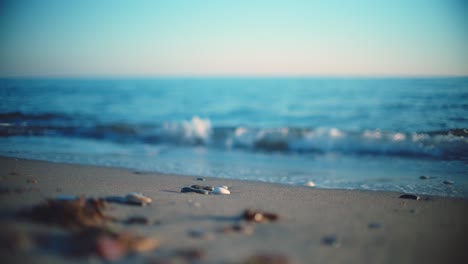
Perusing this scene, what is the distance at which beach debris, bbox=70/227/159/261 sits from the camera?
8.54ft

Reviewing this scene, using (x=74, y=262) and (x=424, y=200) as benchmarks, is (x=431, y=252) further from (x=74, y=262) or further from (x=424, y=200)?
(x=74, y=262)

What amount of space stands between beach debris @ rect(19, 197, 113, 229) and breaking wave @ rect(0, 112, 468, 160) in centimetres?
847

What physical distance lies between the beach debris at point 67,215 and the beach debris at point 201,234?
0.88 m

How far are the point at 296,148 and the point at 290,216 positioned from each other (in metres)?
7.99

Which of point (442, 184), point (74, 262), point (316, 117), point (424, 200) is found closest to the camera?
point (74, 262)

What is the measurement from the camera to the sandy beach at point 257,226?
2738 millimetres

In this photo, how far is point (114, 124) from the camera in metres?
14.6

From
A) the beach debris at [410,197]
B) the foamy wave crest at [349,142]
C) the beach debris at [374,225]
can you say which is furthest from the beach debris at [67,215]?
the foamy wave crest at [349,142]

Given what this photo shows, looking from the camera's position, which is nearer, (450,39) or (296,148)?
(450,39)

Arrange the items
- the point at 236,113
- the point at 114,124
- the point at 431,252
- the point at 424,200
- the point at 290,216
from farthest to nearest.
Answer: the point at 236,113
the point at 114,124
the point at 424,200
the point at 290,216
the point at 431,252

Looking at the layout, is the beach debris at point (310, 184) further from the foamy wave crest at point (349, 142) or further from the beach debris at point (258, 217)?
the foamy wave crest at point (349, 142)

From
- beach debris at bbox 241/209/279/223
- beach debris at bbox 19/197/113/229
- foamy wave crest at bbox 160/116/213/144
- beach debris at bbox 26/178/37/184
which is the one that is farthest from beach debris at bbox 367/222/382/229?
foamy wave crest at bbox 160/116/213/144

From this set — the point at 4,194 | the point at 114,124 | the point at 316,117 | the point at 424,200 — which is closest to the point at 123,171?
the point at 4,194

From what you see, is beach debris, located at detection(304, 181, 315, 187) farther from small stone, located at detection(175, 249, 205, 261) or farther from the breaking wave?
the breaking wave
